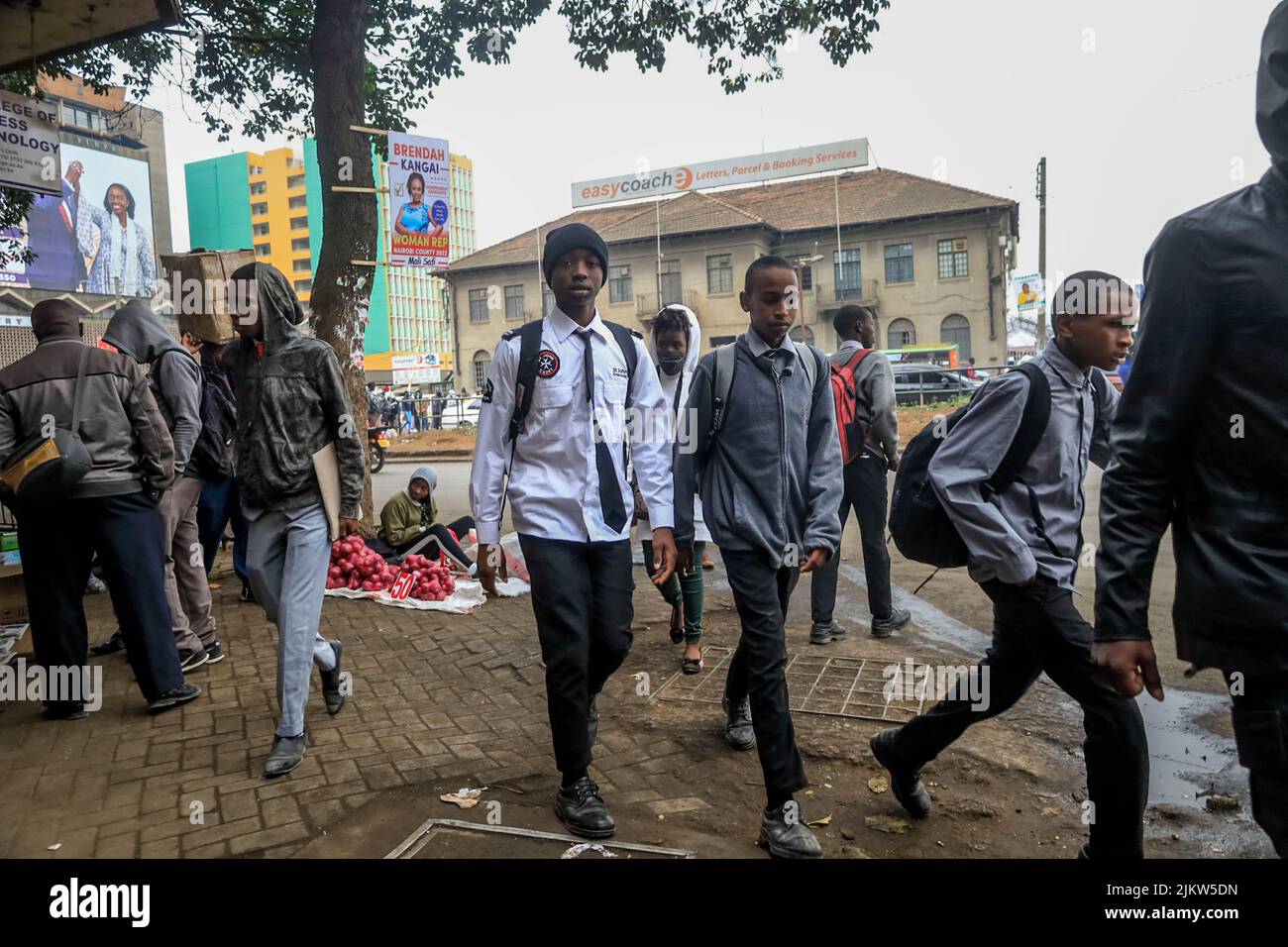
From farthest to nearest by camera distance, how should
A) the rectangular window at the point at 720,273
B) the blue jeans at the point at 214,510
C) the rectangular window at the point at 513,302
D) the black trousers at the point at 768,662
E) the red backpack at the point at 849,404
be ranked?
1. the rectangular window at the point at 513,302
2. the rectangular window at the point at 720,273
3. the blue jeans at the point at 214,510
4. the red backpack at the point at 849,404
5. the black trousers at the point at 768,662

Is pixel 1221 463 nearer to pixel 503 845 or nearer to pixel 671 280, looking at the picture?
pixel 503 845

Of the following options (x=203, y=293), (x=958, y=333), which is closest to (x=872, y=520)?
(x=203, y=293)

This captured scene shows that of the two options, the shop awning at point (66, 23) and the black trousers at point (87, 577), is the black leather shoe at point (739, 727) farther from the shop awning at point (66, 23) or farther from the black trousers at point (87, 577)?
the shop awning at point (66, 23)

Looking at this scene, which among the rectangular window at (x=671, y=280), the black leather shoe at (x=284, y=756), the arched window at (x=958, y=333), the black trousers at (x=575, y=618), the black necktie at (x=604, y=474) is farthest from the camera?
the rectangular window at (x=671, y=280)

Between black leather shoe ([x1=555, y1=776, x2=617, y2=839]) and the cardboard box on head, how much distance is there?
411 centimetres

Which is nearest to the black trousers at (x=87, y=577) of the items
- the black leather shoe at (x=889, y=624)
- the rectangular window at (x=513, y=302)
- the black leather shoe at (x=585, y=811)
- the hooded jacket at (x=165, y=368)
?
the hooded jacket at (x=165, y=368)

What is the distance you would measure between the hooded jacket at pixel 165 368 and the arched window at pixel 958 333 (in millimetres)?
40754

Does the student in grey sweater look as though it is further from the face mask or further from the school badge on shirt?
the face mask

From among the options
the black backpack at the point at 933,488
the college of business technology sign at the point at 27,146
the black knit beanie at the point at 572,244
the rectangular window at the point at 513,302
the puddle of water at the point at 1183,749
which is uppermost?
the rectangular window at the point at 513,302

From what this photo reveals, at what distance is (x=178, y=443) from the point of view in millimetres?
5070

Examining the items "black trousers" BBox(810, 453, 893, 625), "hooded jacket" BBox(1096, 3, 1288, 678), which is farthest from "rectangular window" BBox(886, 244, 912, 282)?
"hooded jacket" BBox(1096, 3, 1288, 678)

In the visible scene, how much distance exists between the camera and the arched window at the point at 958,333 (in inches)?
1644

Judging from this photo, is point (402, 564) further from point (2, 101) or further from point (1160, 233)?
point (1160, 233)
